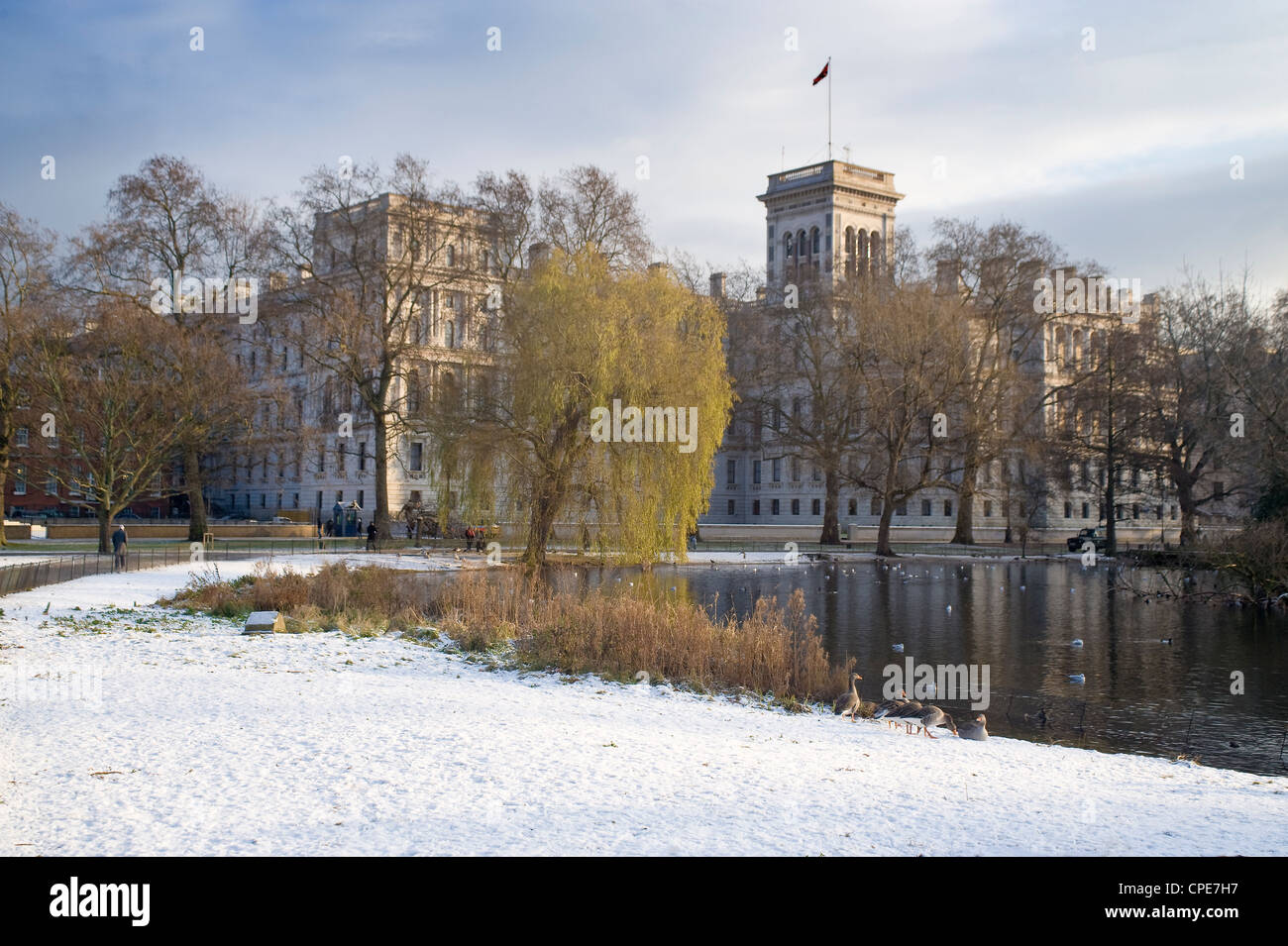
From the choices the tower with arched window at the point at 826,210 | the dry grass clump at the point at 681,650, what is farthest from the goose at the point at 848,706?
the tower with arched window at the point at 826,210

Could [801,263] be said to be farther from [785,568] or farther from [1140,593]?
[1140,593]

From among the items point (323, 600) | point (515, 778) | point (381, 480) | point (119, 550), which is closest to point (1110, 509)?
point (381, 480)

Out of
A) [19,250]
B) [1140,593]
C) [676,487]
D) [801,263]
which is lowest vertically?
[1140,593]

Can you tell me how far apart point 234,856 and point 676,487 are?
80.4ft

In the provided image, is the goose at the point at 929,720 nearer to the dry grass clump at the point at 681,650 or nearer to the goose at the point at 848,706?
the goose at the point at 848,706

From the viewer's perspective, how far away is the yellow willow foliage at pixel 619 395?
30.6 meters

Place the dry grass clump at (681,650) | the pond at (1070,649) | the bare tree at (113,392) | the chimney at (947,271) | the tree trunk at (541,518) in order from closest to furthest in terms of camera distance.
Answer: the pond at (1070,649) → the dry grass clump at (681,650) → the tree trunk at (541,518) → the bare tree at (113,392) → the chimney at (947,271)

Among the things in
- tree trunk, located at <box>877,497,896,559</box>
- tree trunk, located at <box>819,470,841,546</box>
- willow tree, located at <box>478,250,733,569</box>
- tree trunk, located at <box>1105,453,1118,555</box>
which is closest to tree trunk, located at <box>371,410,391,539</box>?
willow tree, located at <box>478,250,733,569</box>

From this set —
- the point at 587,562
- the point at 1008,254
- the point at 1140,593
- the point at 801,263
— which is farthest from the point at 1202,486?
the point at 587,562

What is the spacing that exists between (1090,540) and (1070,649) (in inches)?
1754

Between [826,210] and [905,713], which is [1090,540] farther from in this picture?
[905,713]

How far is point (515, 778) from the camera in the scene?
8859 mm

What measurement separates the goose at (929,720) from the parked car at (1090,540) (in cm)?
5248

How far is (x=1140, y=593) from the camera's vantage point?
3544cm
